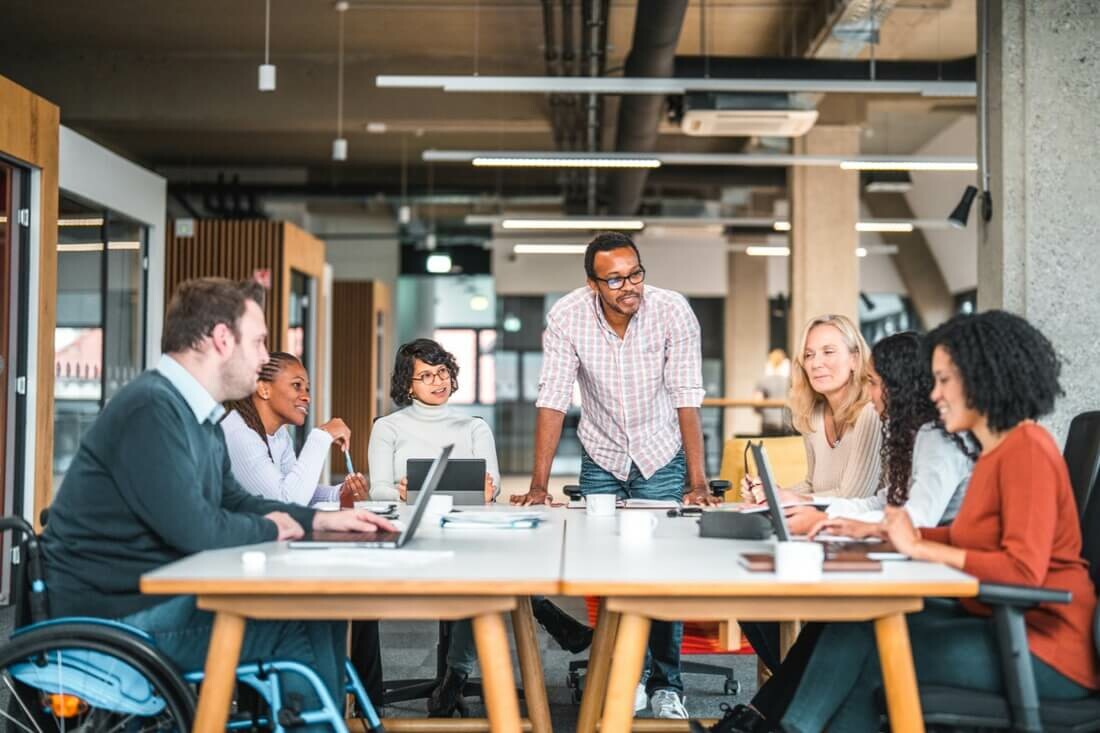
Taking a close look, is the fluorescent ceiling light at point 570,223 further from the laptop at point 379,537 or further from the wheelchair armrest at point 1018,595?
the wheelchair armrest at point 1018,595

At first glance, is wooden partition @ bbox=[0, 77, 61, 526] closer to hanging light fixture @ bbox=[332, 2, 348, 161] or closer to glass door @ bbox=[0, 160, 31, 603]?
glass door @ bbox=[0, 160, 31, 603]

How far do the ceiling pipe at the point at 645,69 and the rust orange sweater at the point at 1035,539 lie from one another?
5.88 metres

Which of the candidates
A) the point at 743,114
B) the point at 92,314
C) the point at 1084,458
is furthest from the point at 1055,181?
the point at 92,314

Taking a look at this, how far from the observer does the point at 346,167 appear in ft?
55.9

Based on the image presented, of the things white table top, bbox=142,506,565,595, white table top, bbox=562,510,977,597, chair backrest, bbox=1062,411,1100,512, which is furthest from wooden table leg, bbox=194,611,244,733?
chair backrest, bbox=1062,411,1100,512

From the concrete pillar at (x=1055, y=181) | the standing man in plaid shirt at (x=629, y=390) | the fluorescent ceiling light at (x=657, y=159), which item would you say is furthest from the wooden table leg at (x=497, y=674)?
the fluorescent ceiling light at (x=657, y=159)

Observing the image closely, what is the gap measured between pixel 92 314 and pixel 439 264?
12.0 meters

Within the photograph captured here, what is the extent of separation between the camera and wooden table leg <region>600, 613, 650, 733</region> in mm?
2398

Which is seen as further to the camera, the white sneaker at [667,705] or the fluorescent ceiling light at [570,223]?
the fluorescent ceiling light at [570,223]

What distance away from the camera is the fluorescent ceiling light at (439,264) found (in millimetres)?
20078

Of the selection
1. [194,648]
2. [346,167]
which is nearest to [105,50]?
[346,167]

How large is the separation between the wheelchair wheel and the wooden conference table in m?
0.17

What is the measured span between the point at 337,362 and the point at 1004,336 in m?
15.8

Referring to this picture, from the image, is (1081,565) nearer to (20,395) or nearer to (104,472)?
(104,472)
